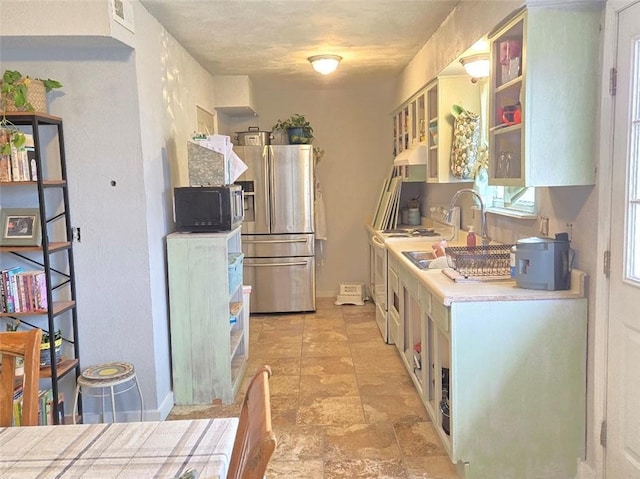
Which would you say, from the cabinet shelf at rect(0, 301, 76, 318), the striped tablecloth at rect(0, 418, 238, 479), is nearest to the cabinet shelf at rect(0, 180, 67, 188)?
the cabinet shelf at rect(0, 301, 76, 318)

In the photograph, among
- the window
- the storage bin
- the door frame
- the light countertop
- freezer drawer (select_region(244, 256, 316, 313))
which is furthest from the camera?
freezer drawer (select_region(244, 256, 316, 313))

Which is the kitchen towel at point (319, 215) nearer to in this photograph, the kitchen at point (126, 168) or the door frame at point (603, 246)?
the kitchen at point (126, 168)

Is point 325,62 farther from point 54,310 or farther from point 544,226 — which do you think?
point 54,310

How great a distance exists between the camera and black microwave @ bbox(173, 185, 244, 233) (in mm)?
3363

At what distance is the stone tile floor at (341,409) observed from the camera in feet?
8.62

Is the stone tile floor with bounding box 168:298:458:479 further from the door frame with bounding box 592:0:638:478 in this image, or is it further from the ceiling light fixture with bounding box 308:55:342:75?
the ceiling light fixture with bounding box 308:55:342:75

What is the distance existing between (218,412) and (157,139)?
173 centimetres

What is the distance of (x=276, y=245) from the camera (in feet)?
18.0

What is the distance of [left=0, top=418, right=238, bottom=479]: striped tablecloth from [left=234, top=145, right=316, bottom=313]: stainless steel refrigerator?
3.98 m

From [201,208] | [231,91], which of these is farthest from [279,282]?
[201,208]

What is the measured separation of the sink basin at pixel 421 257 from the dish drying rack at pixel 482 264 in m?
0.32

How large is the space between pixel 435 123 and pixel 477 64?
2.80 ft

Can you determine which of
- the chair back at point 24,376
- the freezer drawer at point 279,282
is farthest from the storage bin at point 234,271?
the chair back at point 24,376

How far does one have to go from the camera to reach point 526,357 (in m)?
2.39
